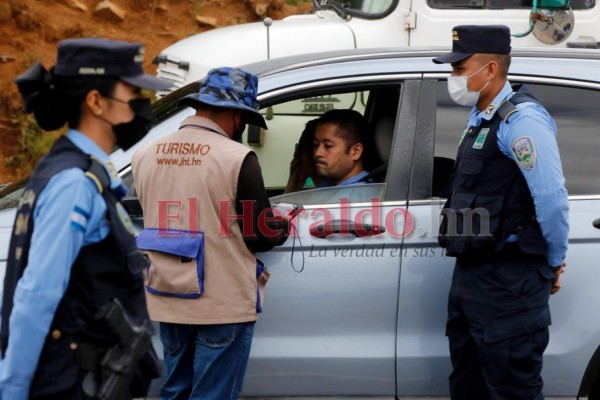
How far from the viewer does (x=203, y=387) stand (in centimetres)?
375

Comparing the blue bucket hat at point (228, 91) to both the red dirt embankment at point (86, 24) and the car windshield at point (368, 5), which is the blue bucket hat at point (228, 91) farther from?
the red dirt embankment at point (86, 24)

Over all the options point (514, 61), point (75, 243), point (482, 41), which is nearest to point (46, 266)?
point (75, 243)

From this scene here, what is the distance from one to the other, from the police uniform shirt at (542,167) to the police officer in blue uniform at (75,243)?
4.88 ft

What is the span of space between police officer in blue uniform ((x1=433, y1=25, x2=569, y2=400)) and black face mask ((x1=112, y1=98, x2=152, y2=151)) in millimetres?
1439

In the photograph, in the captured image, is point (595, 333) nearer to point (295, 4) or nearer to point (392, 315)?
point (392, 315)

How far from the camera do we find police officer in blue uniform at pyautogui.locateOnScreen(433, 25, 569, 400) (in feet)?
11.9

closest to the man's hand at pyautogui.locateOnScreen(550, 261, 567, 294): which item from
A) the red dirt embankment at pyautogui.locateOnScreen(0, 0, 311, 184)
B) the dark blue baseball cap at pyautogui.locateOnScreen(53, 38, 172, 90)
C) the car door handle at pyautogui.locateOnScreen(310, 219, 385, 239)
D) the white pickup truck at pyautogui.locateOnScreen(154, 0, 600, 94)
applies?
the car door handle at pyautogui.locateOnScreen(310, 219, 385, 239)

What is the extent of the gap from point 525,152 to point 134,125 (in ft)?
5.03

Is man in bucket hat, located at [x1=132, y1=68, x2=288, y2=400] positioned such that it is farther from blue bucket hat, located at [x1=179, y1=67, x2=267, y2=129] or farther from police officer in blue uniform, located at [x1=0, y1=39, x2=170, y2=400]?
police officer in blue uniform, located at [x1=0, y1=39, x2=170, y2=400]

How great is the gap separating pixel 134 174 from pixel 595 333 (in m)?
1.99

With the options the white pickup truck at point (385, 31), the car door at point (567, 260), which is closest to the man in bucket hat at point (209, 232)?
the car door at point (567, 260)

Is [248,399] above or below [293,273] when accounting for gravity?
below

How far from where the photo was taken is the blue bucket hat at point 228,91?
3.70 m

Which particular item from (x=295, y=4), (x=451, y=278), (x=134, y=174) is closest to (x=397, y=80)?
(x=451, y=278)
